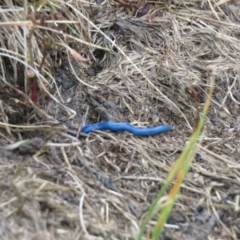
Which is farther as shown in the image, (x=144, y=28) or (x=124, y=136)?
(x=144, y=28)

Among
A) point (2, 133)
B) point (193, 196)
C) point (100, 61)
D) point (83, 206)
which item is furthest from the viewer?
point (100, 61)

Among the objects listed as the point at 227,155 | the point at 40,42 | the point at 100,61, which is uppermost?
the point at 40,42

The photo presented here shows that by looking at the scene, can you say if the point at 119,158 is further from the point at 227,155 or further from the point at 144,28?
the point at 144,28

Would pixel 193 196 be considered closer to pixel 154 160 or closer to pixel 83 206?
pixel 154 160

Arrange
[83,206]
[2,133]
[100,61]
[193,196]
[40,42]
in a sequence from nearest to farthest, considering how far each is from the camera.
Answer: [83,206]
[193,196]
[2,133]
[40,42]
[100,61]

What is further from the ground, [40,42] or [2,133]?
[40,42]

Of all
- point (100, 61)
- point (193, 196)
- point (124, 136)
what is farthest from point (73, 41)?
point (193, 196)

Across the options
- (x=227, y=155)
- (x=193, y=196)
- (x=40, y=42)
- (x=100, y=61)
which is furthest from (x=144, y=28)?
(x=193, y=196)
